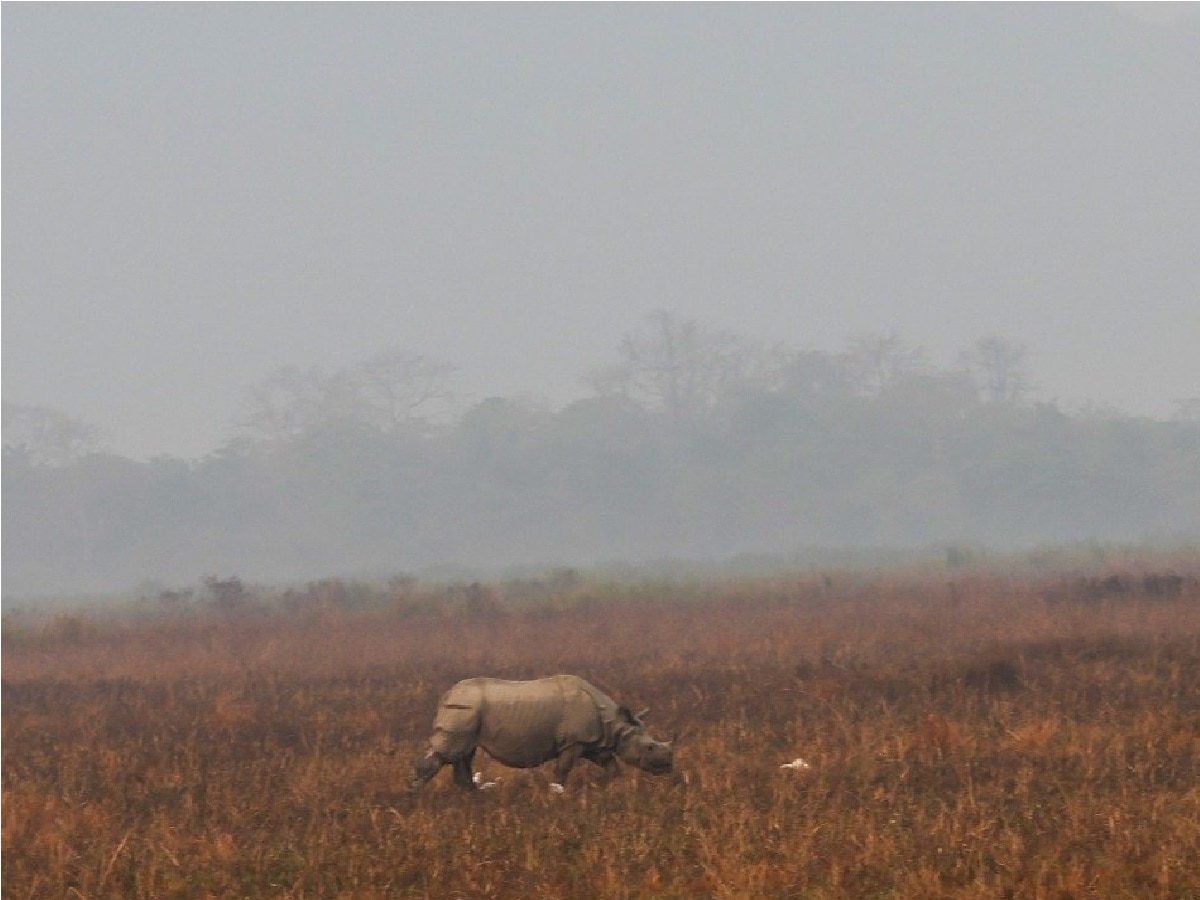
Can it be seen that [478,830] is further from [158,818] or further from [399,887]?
[158,818]

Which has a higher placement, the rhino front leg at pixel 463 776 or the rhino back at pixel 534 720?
the rhino back at pixel 534 720

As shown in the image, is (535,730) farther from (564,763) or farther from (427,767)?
(427,767)

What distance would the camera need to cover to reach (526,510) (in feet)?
304

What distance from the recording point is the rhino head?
11.6 metres

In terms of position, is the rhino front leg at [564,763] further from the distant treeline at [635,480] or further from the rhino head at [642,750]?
the distant treeline at [635,480]

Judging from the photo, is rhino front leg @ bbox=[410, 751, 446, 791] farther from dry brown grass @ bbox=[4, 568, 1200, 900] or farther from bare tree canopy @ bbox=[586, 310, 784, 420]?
bare tree canopy @ bbox=[586, 310, 784, 420]

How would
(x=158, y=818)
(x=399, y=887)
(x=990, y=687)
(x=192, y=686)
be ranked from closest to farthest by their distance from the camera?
(x=399, y=887), (x=158, y=818), (x=990, y=687), (x=192, y=686)

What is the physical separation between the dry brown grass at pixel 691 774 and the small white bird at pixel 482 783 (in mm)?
114

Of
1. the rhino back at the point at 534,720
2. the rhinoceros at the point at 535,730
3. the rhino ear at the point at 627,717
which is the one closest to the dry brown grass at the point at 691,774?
the rhinoceros at the point at 535,730

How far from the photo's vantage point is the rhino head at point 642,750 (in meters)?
11.6

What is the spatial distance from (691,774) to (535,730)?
3.82 ft

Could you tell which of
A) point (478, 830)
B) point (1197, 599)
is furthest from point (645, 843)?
point (1197, 599)

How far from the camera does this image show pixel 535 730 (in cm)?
1157

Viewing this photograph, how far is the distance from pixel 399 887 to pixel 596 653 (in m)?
12.6
